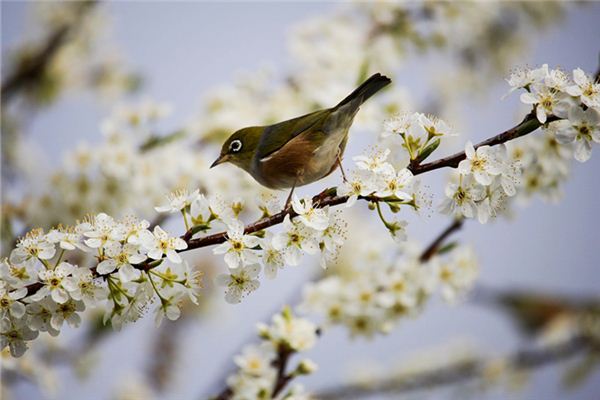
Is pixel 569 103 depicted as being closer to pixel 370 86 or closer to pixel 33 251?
pixel 370 86

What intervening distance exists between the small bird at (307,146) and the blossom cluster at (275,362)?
507 millimetres

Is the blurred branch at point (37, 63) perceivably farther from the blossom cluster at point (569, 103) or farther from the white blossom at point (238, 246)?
the blossom cluster at point (569, 103)

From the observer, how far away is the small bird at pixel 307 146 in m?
1.88

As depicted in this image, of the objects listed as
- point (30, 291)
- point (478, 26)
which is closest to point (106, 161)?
point (30, 291)

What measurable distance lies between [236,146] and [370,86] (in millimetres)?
522

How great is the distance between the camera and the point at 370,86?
1.81 metres

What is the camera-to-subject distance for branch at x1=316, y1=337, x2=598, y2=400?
4070mm

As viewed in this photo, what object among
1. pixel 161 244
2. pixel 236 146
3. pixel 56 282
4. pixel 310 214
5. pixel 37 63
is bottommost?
pixel 56 282

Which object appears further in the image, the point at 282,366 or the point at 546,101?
the point at 282,366

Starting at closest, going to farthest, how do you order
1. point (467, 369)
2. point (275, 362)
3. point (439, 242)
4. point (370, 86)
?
point (370, 86) → point (275, 362) → point (439, 242) → point (467, 369)

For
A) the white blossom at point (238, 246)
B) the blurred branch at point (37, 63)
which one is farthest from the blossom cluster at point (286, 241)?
the blurred branch at point (37, 63)

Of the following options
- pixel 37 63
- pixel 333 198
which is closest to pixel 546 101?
pixel 333 198

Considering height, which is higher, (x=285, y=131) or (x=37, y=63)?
(x=37, y=63)

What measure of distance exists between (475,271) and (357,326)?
2.04 feet
